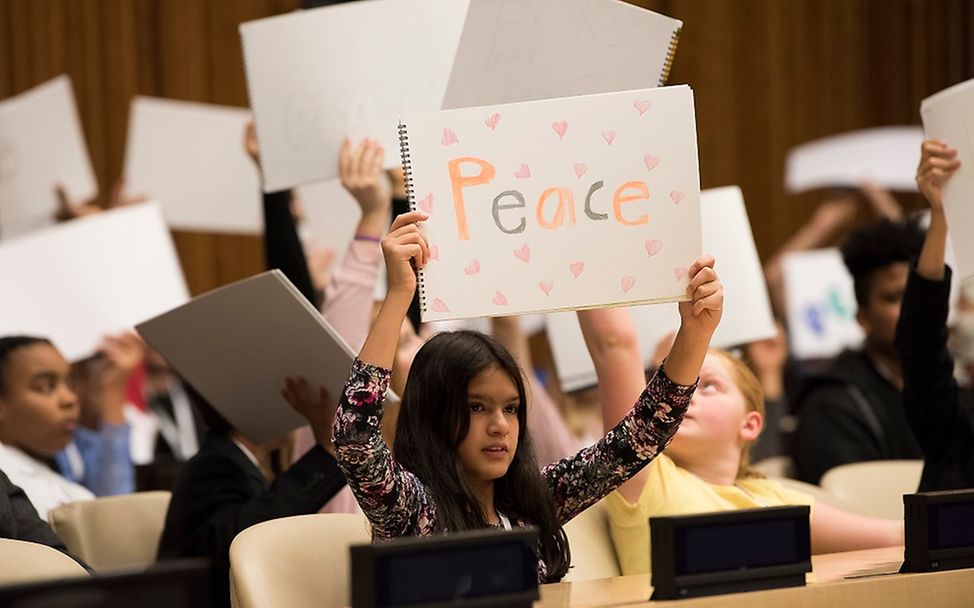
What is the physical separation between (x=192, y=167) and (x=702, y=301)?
2.92 metres

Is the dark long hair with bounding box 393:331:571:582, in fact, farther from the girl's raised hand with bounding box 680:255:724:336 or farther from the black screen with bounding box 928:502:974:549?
the black screen with bounding box 928:502:974:549

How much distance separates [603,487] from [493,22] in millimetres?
995

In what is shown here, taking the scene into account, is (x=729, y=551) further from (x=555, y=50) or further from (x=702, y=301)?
(x=555, y=50)

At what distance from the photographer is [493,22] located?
2738 millimetres

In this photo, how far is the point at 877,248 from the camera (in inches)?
151

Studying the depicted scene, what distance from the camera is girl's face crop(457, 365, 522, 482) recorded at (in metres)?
2.24

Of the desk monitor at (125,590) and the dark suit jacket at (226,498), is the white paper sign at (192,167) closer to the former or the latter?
the dark suit jacket at (226,498)

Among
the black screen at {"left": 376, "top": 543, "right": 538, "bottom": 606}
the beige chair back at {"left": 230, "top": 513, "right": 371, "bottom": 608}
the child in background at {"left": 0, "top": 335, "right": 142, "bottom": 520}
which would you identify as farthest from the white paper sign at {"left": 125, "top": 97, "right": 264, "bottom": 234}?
the black screen at {"left": 376, "top": 543, "right": 538, "bottom": 606}

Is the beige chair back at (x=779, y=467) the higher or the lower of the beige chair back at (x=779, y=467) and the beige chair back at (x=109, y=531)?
the lower

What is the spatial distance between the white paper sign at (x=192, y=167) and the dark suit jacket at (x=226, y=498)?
1937mm

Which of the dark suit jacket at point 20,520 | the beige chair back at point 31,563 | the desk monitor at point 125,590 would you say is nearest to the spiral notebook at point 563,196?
the beige chair back at point 31,563

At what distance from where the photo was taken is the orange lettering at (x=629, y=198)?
7.59ft

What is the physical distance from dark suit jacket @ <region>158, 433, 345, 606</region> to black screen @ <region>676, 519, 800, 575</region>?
1014mm

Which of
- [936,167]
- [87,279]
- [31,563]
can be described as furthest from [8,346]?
[936,167]
